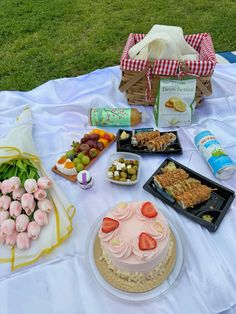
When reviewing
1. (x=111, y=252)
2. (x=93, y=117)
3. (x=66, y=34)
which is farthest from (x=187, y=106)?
(x=66, y=34)

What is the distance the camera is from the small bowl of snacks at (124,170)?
3.16 feet

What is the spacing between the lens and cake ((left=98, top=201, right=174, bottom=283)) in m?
0.69

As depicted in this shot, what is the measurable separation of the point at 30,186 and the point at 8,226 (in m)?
0.13

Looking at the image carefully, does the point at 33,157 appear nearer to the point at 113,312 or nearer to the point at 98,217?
the point at 98,217

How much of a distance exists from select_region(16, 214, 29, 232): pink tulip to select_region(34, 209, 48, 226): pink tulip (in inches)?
1.1

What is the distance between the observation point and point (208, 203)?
898 millimetres

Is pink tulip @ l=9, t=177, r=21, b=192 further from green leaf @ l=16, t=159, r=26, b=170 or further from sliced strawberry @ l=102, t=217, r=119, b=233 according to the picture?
sliced strawberry @ l=102, t=217, r=119, b=233

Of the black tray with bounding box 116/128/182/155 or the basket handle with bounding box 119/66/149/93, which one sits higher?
the basket handle with bounding box 119/66/149/93

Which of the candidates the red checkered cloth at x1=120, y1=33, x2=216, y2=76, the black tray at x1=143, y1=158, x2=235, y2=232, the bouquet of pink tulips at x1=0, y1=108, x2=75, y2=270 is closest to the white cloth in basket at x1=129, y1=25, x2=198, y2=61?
the red checkered cloth at x1=120, y1=33, x2=216, y2=76

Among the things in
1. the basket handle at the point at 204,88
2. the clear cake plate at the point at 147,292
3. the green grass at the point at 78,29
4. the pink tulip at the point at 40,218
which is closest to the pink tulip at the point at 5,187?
the pink tulip at the point at 40,218

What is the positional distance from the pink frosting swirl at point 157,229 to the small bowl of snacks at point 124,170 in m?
0.23

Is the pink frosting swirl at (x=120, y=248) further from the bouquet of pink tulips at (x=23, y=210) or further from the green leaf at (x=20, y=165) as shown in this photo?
the green leaf at (x=20, y=165)

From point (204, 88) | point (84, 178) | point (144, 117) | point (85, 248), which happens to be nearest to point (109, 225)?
point (85, 248)

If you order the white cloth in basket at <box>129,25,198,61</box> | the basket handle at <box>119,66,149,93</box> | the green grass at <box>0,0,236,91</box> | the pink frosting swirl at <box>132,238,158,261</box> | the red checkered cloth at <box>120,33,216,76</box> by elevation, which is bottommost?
the green grass at <box>0,0,236,91</box>
